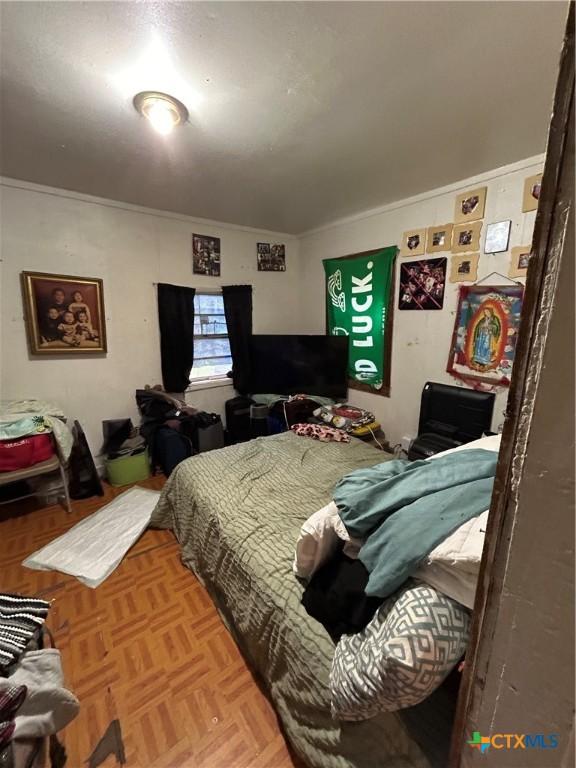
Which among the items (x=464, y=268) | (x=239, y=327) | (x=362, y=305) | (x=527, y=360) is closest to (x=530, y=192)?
(x=464, y=268)

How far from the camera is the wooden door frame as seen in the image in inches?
14.4

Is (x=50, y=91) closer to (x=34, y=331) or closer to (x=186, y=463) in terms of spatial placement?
(x=34, y=331)

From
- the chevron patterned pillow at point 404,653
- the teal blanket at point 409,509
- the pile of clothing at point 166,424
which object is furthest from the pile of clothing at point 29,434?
the chevron patterned pillow at point 404,653

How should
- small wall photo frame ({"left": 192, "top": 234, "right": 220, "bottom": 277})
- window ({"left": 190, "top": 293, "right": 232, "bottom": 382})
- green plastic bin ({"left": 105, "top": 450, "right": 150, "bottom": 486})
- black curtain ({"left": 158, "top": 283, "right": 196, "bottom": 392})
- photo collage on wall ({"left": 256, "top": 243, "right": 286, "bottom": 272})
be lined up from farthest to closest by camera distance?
1. photo collage on wall ({"left": 256, "top": 243, "right": 286, "bottom": 272})
2. window ({"left": 190, "top": 293, "right": 232, "bottom": 382})
3. small wall photo frame ({"left": 192, "top": 234, "right": 220, "bottom": 277})
4. black curtain ({"left": 158, "top": 283, "right": 196, "bottom": 392})
5. green plastic bin ({"left": 105, "top": 450, "right": 150, "bottom": 486})

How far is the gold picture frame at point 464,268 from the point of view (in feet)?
7.67

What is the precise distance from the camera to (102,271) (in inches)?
110

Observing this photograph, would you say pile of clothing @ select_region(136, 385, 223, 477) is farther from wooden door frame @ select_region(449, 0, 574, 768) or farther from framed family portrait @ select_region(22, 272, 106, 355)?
wooden door frame @ select_region(449, 0, 574, 768)

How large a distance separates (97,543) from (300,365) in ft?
7.76

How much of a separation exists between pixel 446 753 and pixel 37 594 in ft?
6.54

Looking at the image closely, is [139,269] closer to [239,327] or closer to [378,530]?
[239,327]

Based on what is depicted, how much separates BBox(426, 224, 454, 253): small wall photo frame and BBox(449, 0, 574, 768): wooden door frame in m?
2.43

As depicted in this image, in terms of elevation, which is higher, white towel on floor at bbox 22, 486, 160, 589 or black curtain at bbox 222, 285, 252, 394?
black curtain at bbox 222, 285, 252, 394

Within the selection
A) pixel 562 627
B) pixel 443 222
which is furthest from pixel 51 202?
pixel 562 627

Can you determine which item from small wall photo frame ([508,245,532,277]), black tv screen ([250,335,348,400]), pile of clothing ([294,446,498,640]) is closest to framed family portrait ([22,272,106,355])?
black tv screen ([250,335,348,400])
